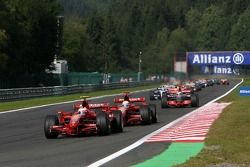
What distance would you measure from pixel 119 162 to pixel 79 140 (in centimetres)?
478

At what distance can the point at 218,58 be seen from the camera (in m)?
→ 33.2

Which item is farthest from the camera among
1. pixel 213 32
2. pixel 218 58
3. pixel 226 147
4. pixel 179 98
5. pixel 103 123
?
pixel 213 32

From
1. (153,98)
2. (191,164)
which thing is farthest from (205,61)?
(191,164)

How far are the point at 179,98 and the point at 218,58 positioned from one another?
3.07m

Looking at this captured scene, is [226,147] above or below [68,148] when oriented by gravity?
above

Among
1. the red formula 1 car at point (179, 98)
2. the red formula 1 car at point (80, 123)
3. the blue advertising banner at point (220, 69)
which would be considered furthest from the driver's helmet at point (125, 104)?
the red formula 1 car at point (179, 98)

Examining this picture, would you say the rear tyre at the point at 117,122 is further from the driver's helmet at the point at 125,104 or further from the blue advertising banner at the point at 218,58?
the blue advertising banner at the point at 218,58

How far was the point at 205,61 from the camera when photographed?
105 ft

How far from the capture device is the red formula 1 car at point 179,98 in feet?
105

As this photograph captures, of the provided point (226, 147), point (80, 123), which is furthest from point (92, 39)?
point (226, 147)

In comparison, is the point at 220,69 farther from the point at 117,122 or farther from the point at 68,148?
the point at 68,148

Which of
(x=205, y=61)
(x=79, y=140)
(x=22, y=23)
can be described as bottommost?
(x=79, y=140)

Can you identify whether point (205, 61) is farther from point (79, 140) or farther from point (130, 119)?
point (79, 140)

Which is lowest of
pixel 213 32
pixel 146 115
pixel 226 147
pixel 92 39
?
pixel 226 147
